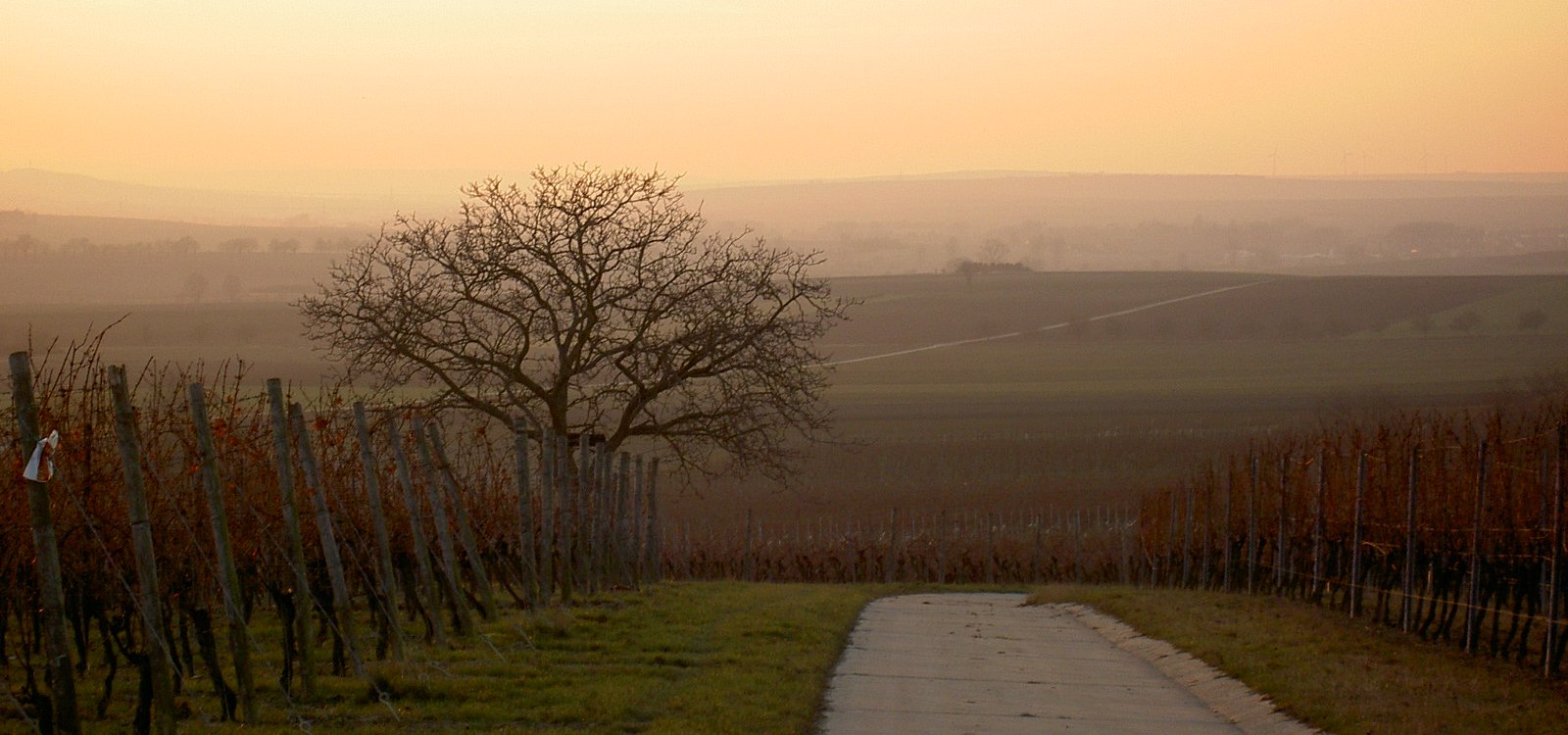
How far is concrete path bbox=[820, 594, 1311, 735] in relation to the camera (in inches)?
516

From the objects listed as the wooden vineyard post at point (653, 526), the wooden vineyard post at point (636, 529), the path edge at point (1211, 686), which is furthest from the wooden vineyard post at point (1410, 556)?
the wooden vineyard post at point (653, 526)

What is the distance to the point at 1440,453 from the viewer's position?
66.6ft

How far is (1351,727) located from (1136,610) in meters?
11.8

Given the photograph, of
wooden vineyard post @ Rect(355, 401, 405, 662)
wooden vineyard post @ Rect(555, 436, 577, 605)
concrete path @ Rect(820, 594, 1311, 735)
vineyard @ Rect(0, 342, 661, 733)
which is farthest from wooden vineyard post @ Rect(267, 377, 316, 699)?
wooden vineyard post @ Rect(555, 436, 577, 605)

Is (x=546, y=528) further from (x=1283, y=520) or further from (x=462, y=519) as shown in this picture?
(x=1283, y=520)

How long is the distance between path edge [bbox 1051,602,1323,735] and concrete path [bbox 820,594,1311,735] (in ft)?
0.11

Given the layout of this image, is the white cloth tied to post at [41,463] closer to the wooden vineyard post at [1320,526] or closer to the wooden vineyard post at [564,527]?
the wooden vineyard post at [564,527]

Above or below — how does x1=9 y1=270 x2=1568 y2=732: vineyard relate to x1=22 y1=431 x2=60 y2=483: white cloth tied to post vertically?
below

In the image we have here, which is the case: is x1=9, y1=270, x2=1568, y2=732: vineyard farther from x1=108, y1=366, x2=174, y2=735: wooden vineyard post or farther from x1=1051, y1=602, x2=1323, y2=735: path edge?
x1=1051, y1=602, x2=1323, y2=735: path edge

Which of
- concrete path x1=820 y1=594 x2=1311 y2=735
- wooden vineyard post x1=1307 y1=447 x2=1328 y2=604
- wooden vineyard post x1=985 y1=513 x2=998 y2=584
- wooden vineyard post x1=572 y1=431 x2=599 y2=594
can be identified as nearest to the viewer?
concrete path x1=820 y1=594 x2=1311 y2=735

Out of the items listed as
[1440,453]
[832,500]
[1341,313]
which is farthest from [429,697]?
[1341,313]

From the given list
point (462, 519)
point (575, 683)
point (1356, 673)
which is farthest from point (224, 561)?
point (1356, 673)

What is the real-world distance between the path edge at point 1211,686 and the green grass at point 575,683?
11.8 feet

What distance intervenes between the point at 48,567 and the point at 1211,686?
1115 cm
